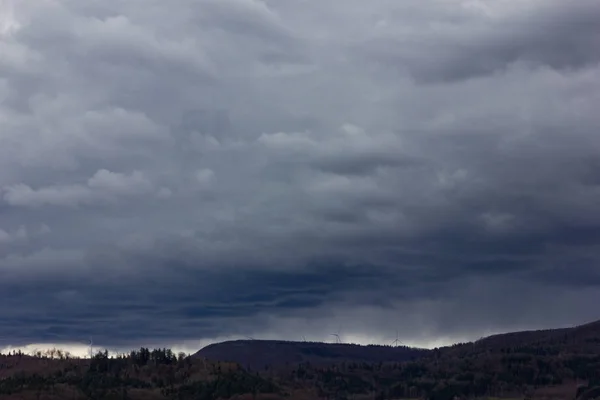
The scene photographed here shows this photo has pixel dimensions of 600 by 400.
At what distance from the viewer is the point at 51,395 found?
654ft

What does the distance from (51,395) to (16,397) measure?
6.96 metres

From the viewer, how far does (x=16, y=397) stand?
198 meters
